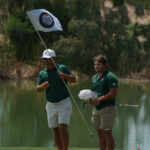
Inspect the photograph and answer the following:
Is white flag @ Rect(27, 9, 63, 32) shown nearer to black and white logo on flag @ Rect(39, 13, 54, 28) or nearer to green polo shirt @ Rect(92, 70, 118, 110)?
black and white logo on flag @ Rect(39, 13, 54, 28)

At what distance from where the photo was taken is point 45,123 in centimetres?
1127

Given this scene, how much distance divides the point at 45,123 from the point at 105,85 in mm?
5885

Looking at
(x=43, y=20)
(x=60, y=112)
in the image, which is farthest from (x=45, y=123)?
(x=60, y=112)

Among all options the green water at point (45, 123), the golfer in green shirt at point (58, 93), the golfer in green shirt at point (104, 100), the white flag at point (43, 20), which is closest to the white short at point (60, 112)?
the golfer in green shirt at point (58, 93)

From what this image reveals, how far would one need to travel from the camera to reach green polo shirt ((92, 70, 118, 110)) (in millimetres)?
5516

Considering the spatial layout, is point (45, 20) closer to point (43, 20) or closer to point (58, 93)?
point (43, 20)

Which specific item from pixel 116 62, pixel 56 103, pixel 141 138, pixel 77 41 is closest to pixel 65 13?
pixel 77 41

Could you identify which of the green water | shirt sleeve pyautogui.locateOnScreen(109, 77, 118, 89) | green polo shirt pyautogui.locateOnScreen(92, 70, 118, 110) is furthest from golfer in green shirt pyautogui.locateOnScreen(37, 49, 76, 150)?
the green water

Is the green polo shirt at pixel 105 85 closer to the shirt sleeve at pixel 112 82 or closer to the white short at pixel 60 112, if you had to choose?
the shirt sleeve at pixel 112 82

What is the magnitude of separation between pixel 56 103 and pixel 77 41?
17560 millimetres

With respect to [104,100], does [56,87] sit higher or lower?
higher

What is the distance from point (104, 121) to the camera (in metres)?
5.61

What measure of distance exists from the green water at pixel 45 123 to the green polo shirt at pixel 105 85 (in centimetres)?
248

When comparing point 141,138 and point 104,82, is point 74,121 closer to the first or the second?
point 141,138
